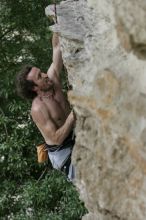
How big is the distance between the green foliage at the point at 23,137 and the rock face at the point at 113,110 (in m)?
3.72

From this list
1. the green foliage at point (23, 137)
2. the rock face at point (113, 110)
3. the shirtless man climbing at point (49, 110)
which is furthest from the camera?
the green foliage at point (23, 137)

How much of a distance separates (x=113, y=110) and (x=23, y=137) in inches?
193

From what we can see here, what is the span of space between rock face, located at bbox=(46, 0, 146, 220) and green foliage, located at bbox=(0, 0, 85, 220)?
12.2 feet

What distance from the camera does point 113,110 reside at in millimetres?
2186

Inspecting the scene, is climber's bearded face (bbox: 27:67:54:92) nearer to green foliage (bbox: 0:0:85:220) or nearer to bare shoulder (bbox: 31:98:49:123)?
bare shoulder (bbox: 31:98:49:123)

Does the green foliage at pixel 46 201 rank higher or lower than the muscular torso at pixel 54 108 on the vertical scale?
lower

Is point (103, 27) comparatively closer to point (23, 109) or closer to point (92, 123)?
point (92, 123)

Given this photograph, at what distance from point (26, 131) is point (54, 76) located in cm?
243

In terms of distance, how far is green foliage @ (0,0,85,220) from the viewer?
21.3ft

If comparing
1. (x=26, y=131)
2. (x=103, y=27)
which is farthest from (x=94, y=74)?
(x=26, y=131)

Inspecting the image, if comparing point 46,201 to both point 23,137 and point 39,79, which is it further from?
point 39,79

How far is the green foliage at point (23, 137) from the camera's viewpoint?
6.48m

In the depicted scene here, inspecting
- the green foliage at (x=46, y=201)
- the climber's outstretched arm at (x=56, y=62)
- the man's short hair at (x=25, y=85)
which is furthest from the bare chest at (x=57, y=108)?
the green foliage at (x=46, y=201)

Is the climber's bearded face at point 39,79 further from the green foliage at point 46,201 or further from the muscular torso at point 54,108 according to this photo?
the green foliage at point 46,201
